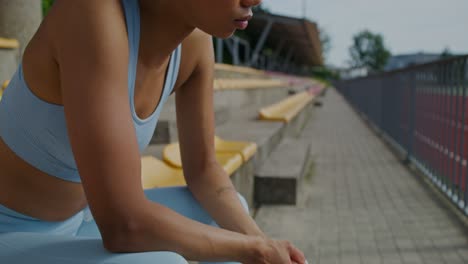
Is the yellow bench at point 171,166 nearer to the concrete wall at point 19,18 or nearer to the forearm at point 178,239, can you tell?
the forearm at point 178,239

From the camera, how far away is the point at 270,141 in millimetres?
4707

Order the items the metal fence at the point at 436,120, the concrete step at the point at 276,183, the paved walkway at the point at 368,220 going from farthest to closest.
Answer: the metal fence at the point at 436,120
the concrete step at the point at 276,183
the paved walkway at the point at 368,220

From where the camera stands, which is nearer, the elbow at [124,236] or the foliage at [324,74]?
the elbow at [124,236]

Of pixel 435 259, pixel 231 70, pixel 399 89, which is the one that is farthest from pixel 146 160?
pixel 231 70

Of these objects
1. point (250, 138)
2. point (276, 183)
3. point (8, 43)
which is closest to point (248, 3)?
point (8, 43)

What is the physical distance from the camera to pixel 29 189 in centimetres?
112

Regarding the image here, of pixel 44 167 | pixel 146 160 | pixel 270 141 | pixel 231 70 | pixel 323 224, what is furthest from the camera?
pixel 231 70

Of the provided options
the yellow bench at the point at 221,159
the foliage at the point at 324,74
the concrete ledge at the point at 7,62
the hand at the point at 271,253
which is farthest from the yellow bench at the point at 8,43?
the foliage at the point at 324,74

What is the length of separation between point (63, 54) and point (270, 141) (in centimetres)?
382

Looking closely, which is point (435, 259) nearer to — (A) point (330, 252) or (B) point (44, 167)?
(A) point (330, 252)

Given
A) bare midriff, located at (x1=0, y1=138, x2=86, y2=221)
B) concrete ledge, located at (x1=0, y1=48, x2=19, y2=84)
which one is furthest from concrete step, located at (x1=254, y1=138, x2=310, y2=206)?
bare midriff, located at (x1=0, y1=138, x2=86, y2=221)

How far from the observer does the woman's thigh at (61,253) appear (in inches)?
37.4

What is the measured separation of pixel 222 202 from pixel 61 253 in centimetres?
49

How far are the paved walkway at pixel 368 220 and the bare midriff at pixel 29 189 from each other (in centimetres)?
193
